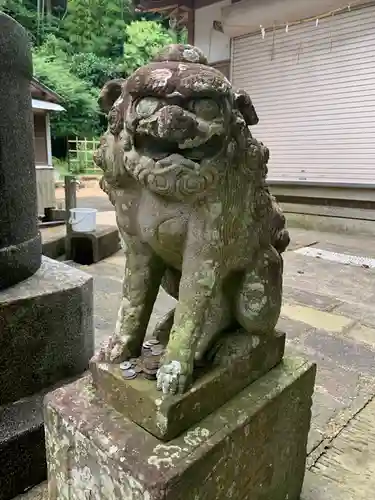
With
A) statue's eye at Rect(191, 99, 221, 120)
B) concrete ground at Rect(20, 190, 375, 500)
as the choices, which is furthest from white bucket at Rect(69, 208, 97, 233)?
statue's eye at Rect(191, 99, 221, 120)

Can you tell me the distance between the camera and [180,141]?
0.76 m

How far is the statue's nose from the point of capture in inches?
28.7

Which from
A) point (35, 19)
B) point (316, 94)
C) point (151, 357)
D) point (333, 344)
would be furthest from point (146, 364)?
point (35, 19)

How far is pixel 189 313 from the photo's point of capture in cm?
90

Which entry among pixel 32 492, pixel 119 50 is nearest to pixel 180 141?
pixel 32 492

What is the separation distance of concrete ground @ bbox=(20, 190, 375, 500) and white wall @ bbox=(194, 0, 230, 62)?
3.30 m

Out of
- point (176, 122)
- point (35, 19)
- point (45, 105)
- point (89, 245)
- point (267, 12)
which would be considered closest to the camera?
point (176, 122)

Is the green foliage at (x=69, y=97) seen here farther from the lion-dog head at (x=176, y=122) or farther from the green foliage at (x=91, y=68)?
the lion-dog head at (x=176, y=122)

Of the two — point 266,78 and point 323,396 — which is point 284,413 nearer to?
point 323,396

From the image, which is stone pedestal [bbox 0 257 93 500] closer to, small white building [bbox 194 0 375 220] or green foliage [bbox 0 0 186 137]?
small white building [bbox 194 0 375 220]

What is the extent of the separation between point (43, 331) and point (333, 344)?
1511 mm

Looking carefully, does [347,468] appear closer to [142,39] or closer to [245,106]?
[245,106]

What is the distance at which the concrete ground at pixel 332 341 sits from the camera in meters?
1.36

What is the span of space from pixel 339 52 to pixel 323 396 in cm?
458
